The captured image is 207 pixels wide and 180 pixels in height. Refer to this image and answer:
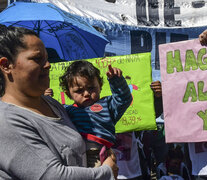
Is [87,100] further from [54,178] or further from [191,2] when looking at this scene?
[191,2]

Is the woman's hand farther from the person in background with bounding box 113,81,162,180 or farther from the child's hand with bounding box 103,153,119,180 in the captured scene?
the person in background with bounding box 113,81,162,180

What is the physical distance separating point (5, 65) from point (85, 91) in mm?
747

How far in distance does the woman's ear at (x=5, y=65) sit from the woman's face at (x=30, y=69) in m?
0.02

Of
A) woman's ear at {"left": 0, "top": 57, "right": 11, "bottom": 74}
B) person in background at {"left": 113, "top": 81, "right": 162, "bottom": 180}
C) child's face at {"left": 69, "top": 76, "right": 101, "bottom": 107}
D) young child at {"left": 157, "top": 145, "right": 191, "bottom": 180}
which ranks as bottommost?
young child at {"left": 157, "top": 145, "right": 191, "bottom": 180}

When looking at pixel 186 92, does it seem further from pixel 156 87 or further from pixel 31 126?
pixel 31 126

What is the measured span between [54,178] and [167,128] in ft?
6.47

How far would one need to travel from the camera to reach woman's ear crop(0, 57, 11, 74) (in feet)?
3.81

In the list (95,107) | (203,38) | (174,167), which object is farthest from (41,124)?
(174,167)

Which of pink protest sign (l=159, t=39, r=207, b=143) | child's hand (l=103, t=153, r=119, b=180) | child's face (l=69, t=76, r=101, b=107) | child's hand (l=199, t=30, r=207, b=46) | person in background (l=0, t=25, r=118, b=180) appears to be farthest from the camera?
pink protest sign (l=159, t=39, r=207, b=143)

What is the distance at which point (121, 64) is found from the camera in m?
3.08

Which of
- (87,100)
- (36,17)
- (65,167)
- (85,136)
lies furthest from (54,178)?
(36,17)

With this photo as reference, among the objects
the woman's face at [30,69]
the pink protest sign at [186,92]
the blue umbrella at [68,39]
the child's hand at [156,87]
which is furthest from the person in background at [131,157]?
the woman's face at [30,69]

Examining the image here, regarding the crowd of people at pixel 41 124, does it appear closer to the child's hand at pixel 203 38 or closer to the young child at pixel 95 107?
the young child at pixel 95 107

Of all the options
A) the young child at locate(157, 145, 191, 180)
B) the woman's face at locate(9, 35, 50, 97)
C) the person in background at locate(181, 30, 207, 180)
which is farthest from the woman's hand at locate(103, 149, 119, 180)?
the young child at locate(157, 145, 191, 180)
